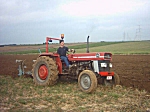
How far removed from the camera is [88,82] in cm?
752

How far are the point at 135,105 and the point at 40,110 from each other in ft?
8.19

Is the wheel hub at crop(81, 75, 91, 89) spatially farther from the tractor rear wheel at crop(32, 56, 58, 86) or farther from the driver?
the tractor rear wheel at crop(32, 56, 58, 86)

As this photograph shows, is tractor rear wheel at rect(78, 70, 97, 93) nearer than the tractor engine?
Yes

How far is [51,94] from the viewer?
734 cm

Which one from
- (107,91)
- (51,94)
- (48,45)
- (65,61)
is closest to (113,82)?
(107,91)

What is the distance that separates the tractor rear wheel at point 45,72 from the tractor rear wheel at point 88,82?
1.33 metres

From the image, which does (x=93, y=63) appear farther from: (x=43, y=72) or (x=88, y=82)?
(x=43, y=72)

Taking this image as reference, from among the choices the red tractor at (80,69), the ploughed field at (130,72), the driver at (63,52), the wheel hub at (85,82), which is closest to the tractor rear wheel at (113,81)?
the red tractor at (80,69)

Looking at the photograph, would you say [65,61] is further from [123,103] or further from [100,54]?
[123,103]

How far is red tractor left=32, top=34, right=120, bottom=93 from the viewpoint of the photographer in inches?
302

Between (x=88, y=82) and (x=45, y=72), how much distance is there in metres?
2.18

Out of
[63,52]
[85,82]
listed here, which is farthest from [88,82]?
[63,52]

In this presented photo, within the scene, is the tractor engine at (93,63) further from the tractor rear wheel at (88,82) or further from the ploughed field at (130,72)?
the ploughed field at (130,72)

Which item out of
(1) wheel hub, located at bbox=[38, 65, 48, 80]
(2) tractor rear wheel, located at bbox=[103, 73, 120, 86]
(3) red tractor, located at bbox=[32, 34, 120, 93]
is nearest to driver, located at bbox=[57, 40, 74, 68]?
(3) red tractor, located at bbox=[32, 34, 120, 93]
